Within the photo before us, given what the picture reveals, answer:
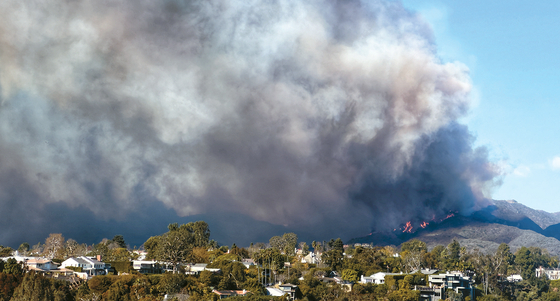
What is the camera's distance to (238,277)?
103 metres

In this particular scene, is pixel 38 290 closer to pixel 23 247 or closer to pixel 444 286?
pixel 444 286

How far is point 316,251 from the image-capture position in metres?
176

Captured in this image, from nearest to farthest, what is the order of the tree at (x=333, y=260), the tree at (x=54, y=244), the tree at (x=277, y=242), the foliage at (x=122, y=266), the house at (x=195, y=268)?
the foliage at (x=122, y=266)
the house at (x=195, y=268)
the tree at (x=333, y=260)
the tree at (x=54, y=244)
the tree at (x=277, y=242)

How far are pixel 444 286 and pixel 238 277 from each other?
41.4 meters

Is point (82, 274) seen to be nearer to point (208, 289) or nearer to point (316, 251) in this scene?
point (208, 289)

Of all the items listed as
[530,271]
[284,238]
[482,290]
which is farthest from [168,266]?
[530,271]

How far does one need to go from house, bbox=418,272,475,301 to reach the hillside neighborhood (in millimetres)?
193

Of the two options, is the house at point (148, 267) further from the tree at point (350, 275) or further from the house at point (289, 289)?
the tree at point (350, 275)

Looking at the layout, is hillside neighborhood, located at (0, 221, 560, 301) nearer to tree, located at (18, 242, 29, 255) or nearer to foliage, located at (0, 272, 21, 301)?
foliage, located at (0, 272, 21, 301)

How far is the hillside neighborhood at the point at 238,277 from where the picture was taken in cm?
9075

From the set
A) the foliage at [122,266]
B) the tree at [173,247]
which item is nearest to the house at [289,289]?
the tree at [173,247]

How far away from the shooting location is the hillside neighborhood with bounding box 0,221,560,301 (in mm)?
90750

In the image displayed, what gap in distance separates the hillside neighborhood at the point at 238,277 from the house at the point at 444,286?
0.19 metres

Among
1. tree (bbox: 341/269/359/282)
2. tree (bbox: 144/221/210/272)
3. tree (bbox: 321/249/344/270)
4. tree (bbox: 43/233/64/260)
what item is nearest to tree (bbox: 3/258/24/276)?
tree (bbox: 144/221/210/272)
